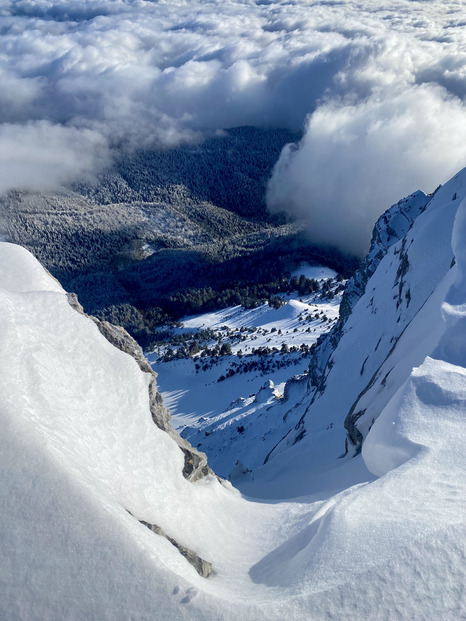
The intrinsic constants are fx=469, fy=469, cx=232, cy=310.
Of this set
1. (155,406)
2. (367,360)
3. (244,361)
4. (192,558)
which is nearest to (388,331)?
(367,360)

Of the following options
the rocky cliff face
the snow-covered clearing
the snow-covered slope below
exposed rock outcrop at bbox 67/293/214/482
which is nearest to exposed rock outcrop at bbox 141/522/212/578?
exposed rock outcrop at bbox 67/293/214/482

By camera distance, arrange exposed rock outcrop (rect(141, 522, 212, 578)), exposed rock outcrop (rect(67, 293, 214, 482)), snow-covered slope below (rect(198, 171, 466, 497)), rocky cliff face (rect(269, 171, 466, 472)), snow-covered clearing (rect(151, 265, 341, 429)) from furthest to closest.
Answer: snow-covered clearing (rect(151, 265, 341, 429))
snow-covered slope below (rect(198, 171, 466, 497))
rocky cliff face (rect(269, 171, 466, 472))
exposed rock outcrop (rect(67, 293, 214, 482))
exposed rock outcrop (rect(141, 522, 212, 578))

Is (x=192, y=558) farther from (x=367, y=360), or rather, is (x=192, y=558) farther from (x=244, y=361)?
(x=244, y=361)

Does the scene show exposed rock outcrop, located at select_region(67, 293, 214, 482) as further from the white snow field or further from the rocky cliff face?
the rocky cliff face

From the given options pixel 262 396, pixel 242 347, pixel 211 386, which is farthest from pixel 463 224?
pixel 242 347

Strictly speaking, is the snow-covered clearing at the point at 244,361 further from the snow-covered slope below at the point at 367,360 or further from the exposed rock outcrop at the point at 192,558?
the exposed rock outcrop at the point at 192,558

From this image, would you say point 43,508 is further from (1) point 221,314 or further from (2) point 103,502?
(1) point 221,314

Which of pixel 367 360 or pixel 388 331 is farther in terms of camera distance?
pixel 367 360

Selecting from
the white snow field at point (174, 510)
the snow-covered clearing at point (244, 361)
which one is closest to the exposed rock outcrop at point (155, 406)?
the white snow field at point (174, 510)

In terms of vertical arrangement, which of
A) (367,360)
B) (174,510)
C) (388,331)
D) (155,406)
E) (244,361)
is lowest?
Result: (244,361)
